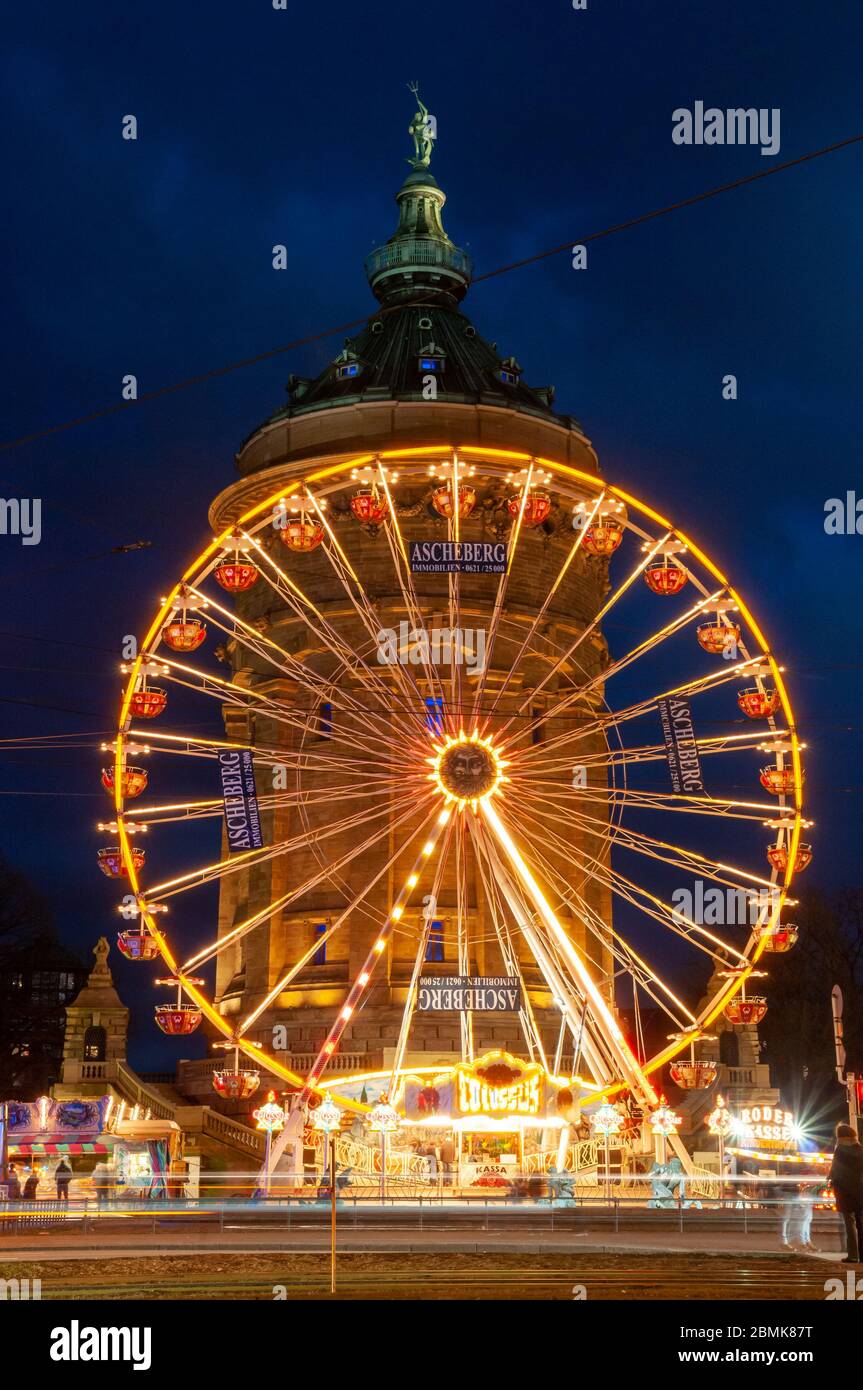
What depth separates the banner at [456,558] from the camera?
38.9 metres

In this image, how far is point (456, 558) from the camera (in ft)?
128

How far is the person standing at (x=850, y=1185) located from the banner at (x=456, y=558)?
19.3m

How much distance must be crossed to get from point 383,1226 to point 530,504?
20379 mm

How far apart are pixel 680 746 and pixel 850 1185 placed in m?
21.2

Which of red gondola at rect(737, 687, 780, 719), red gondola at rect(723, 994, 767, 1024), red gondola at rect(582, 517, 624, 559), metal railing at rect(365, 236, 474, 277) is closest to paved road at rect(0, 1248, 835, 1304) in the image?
red gondola at rect(723, 994, 767, 1024)

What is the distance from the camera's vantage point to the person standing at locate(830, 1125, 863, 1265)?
2162 centimetres

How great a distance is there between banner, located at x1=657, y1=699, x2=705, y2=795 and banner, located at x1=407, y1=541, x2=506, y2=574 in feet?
20.9

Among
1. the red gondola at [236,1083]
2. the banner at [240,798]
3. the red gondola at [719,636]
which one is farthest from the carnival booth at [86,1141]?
the red gondola at [719,636]

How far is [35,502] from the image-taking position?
43.0 metres

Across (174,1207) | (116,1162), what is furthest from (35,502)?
(174,1207)

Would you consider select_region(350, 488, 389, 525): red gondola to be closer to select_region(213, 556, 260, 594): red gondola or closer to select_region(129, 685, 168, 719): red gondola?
select_region(213, 556, 260, 594): red gondola

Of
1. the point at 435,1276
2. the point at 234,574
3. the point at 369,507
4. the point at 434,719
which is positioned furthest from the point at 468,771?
the point at 435,1276

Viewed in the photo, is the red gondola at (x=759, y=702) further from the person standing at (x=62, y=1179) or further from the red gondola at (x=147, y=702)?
the person standing at (x=62, y=1179)
